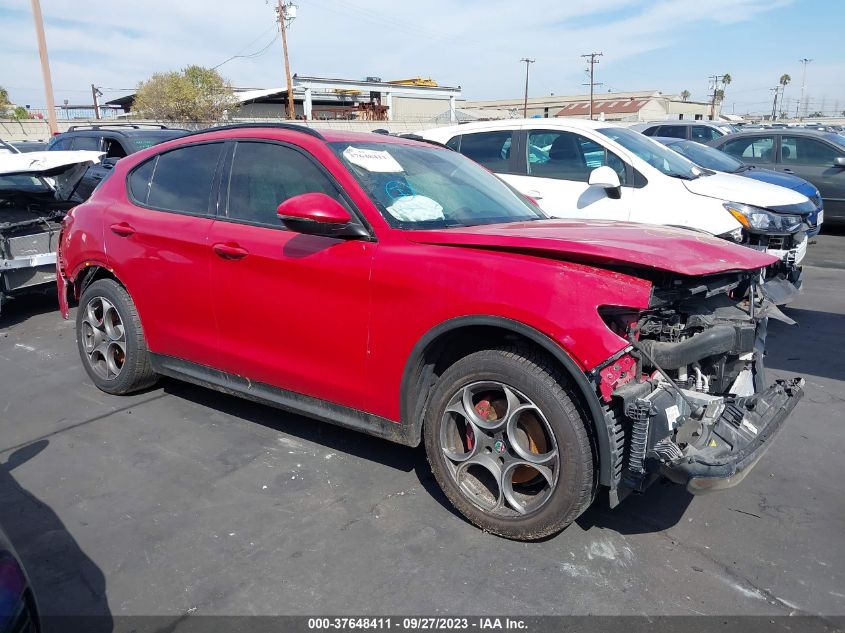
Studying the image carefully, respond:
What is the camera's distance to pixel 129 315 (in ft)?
14.5

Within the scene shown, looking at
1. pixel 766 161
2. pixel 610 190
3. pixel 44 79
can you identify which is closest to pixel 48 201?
pixel 610 190

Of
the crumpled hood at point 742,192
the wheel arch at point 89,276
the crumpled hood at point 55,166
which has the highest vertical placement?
the crumpled hood at point 55,166

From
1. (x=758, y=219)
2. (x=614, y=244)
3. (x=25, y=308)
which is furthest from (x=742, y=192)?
(x=25, y=308)

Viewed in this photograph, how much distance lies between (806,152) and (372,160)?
11046 mm

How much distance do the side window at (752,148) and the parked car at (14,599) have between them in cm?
1289

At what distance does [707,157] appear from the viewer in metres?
9.77

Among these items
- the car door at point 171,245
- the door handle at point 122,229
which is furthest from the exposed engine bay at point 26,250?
the door handle at point 122,229

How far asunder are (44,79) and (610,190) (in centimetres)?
2286

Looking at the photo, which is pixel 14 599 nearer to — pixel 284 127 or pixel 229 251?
pixel 229 251

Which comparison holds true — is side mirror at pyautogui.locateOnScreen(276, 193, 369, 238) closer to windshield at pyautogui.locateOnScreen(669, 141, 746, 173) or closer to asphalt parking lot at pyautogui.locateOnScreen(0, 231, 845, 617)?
asphalt parking lot at pyautogui.locateOnScreen(0, 231, 845, 617)

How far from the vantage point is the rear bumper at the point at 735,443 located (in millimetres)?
2578

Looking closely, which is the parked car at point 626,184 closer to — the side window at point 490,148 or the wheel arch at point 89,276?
the side window at point 490,148

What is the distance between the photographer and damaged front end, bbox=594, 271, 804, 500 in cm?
261

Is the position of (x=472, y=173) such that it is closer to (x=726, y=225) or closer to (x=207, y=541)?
(x=207, y=541)
